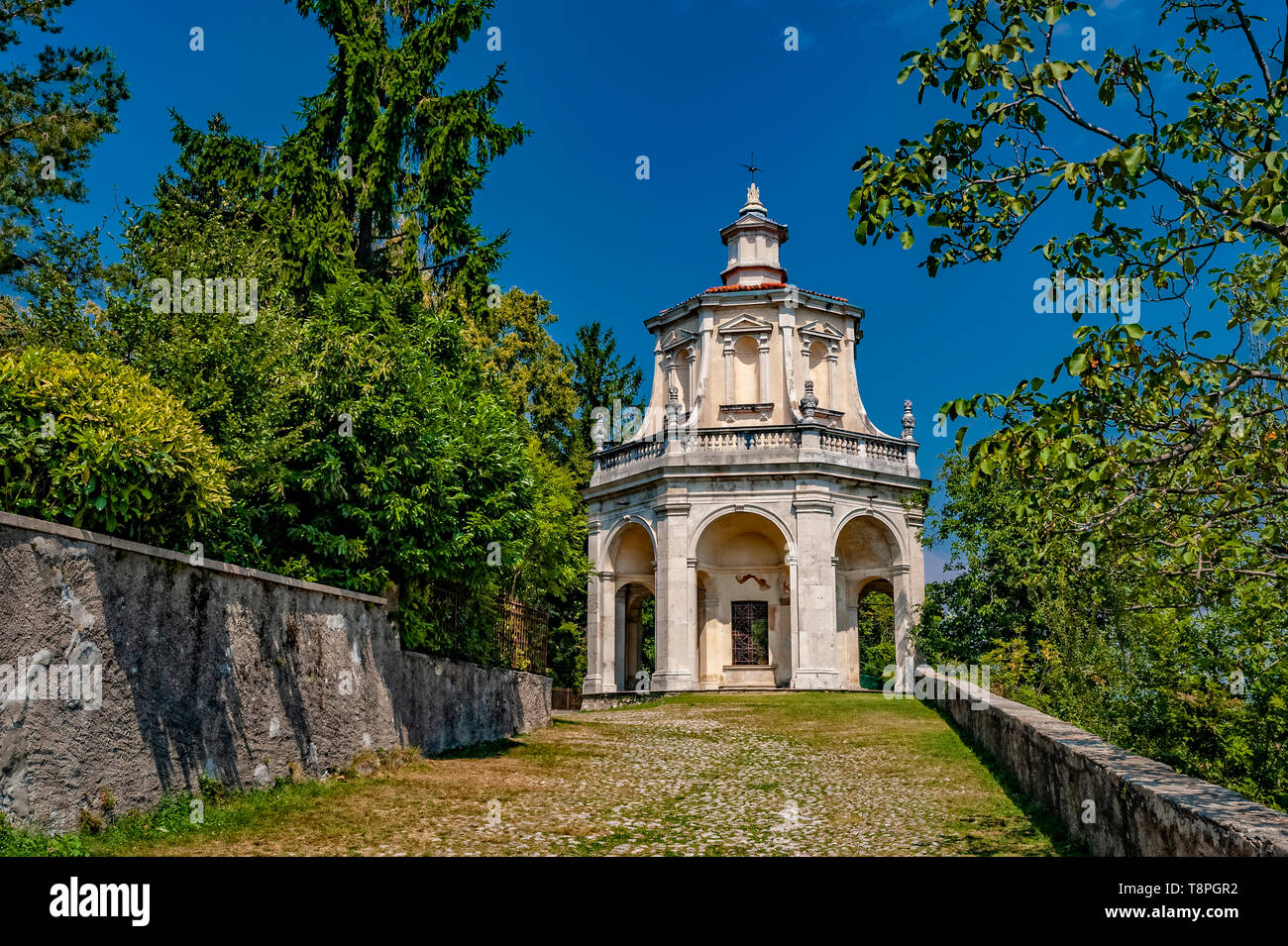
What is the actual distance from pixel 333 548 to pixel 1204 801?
973 cm

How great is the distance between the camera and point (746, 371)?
33.6 metres

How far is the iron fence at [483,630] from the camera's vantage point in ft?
48.2

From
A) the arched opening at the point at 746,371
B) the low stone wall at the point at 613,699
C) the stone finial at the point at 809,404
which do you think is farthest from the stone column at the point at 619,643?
the stone finial at the point at 809,404

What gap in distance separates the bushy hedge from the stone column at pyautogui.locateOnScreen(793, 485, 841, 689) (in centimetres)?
2177

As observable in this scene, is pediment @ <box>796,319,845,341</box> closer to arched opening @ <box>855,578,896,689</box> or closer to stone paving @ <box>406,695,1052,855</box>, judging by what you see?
stone paving @ <box>406,695,1052,855</box>

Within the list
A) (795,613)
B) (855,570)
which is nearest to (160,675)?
(795,613)

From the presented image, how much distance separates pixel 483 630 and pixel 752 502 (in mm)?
14337

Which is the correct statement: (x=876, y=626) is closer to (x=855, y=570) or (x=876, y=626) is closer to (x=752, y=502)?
(x=855, y=570)

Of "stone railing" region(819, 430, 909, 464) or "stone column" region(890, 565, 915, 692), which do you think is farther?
"stone railing" region(819, 430, 909, 464)

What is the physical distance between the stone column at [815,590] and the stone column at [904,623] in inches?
89.3

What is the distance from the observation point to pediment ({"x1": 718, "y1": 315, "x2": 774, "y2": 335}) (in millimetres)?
33312

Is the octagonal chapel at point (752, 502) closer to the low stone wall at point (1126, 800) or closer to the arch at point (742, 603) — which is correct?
the arch at point (742, 603)

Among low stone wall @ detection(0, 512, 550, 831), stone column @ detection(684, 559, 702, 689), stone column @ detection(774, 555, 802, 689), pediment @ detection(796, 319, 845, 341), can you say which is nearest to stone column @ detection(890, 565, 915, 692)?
stone column @ detection(774, 555, 802, 689)
